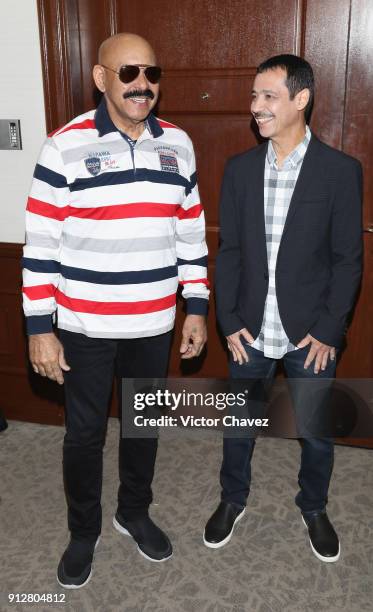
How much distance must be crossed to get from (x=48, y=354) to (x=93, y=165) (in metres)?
0.67

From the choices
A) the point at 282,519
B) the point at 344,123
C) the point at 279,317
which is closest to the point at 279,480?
the point at 282,519

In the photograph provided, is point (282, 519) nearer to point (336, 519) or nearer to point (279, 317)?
point (336, 519)

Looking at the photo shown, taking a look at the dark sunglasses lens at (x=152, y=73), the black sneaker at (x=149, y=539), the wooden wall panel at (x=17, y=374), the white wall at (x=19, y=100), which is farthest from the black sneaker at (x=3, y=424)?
the dark sunglasses lens at (x=152, y=73)

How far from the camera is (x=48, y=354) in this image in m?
2.21

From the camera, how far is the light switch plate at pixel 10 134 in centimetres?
311

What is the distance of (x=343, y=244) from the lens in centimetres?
224

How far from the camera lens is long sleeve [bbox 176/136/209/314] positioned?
2.35m

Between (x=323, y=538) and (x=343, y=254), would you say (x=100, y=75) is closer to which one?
(x=343, y=254)

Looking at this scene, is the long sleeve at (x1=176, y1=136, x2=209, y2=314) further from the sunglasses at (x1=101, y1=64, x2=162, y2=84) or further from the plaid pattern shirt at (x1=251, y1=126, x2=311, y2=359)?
the sunglasses at (x1=101, y1=64, x2=162, y2=84)

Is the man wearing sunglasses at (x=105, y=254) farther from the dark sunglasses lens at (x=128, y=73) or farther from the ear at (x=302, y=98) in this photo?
the ear at (x=302, y=98)

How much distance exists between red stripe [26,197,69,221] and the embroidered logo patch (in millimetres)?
150

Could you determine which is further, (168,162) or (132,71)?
(168,162)

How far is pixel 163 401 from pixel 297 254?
1418mm

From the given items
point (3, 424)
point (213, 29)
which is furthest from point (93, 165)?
point (3, 424)
